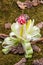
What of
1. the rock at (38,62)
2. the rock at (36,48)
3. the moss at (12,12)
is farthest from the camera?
the moss at (12,12)

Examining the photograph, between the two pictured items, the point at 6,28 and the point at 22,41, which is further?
the point at 6,28

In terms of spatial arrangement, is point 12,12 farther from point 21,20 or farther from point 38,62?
point 38,62

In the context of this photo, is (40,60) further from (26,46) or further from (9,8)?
(9,8)

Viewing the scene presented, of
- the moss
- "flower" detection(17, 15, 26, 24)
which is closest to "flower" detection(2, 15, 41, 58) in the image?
"flower" detection(17, 15, 26, 24)

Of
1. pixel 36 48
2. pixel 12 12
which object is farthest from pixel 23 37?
pixel 12 12

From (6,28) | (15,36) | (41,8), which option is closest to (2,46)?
(15,36)

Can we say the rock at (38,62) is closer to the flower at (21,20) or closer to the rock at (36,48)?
the rock at (36,48)

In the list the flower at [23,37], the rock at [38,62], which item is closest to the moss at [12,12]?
the flower at [23,37]

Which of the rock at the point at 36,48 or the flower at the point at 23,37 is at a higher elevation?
the flower at the point at 23,37

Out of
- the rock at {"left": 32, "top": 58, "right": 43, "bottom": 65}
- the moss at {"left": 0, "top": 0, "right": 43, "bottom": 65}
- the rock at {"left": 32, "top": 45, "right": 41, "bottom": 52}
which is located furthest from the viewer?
the moss at {"left": 0, "top": 0, "right": 43, "bottom": 65}

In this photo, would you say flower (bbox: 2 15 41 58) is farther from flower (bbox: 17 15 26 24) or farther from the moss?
the moss

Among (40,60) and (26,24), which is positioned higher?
(26,24)
